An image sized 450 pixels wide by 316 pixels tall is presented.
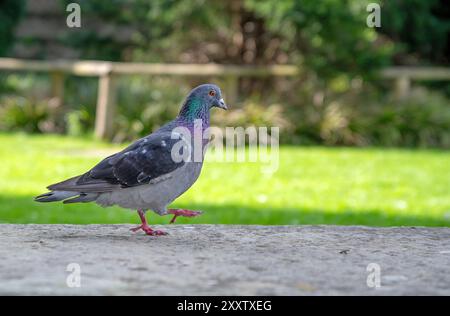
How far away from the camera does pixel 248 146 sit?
13.3m

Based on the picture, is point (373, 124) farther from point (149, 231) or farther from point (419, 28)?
point (149, 231)

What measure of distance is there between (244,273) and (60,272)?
70 centimetres

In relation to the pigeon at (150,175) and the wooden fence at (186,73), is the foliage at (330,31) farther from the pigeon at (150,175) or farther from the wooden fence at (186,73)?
the pigeon at (150,175)

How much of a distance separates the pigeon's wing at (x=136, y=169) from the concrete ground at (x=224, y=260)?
10.6 inches

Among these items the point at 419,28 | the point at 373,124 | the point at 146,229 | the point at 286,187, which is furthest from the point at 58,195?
the point at 419,28

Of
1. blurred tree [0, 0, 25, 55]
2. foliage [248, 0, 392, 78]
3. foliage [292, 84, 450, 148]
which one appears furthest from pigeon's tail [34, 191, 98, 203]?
blurred tree [0, 0, 25, 55]

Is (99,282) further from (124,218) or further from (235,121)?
(235,121)

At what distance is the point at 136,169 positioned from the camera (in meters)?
4.01

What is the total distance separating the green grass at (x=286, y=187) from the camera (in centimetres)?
762

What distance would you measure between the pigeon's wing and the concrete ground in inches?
10.6

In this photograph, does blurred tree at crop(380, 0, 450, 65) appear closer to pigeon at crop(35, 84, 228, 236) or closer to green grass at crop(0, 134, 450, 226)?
green grass at crop(0, 134, 450, 226)

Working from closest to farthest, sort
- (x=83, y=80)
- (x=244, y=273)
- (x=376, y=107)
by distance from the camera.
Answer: (x=244, y=273), (x=376, y=107), (x=83, y=80)

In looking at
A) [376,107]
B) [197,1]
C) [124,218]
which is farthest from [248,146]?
[124,218]

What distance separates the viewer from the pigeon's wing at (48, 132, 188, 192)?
3.98 m
